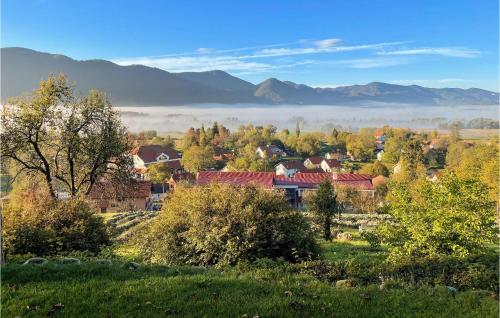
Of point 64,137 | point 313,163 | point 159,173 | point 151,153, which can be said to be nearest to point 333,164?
point 313,163

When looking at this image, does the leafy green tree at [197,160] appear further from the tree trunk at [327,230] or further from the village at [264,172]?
the tree trunk at [327,230]

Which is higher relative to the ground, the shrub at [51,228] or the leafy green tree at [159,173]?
the shrub at [51,228]

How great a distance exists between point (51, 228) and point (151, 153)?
332 feet

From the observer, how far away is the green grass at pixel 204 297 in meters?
6.44

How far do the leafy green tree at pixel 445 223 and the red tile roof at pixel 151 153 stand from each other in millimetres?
99781

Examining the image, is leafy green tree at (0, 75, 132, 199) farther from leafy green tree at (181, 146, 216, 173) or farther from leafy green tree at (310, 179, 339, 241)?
leafy green tree at (181, 146, 216, 173)

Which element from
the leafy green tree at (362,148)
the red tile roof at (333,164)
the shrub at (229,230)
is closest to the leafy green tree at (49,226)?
the shrub at (229,230)

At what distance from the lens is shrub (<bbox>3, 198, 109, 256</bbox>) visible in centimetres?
1363

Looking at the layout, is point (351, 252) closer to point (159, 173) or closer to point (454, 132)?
point (159, 173)

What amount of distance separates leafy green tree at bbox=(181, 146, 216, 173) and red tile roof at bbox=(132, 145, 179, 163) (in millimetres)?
18225

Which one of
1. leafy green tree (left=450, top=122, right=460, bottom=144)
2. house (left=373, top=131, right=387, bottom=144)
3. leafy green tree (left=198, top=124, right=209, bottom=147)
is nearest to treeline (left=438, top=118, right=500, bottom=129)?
leafy green tree (left=450, top=122, right=460, bottom=144)

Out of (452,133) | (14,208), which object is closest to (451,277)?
(14,208)

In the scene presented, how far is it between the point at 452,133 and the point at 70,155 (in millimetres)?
130314

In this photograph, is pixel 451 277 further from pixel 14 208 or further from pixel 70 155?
pixel 70 155
